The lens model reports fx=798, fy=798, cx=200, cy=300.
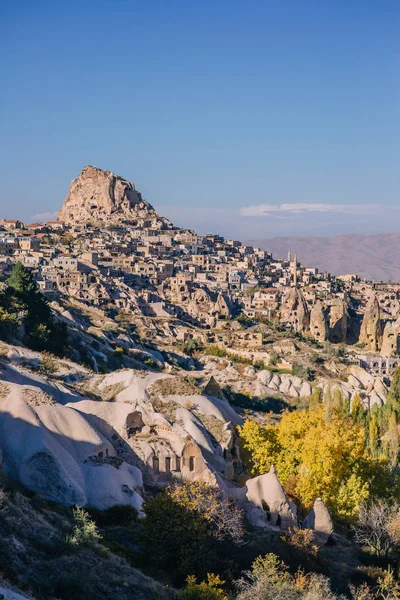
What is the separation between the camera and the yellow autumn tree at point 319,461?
29.4 meters

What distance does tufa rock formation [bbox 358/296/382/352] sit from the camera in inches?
3568

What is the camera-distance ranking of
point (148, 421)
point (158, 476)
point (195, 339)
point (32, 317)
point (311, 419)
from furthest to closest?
point (195, 339), point (32, 317), point (311, 419), point (148, 421), point (158, 476)

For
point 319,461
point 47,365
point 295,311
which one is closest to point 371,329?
point 295,311

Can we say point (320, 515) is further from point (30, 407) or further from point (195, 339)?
point (195, 339)

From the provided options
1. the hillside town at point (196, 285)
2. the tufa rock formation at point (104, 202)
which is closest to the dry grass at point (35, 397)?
the hillside town at point (196, 285)

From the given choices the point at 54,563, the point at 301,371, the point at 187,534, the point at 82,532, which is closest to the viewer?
the point at 54,563

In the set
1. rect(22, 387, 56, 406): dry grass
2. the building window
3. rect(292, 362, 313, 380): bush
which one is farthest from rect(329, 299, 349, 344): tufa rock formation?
rect(22, 387, 56, 406): dry grass

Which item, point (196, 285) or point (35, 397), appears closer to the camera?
point (35, 397)

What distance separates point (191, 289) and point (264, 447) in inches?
2849

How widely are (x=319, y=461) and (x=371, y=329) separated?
64298mm

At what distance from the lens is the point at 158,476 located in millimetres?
27062

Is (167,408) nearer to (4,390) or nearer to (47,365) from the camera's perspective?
(4,390)

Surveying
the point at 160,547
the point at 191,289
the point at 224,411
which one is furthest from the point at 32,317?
the point at 191,289

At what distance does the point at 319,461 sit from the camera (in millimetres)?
29609
